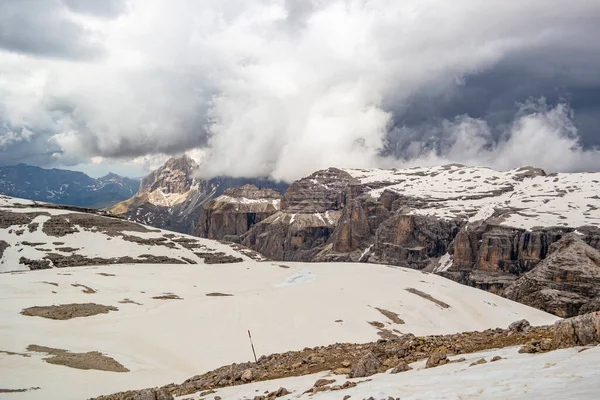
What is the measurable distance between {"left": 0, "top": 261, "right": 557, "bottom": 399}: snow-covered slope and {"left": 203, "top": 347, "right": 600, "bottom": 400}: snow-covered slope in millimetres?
17244

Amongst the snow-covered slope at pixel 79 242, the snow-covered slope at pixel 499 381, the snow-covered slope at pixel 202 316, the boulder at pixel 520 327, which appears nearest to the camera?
the snow-covered slope at pixel 499 381

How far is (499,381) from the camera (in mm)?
11250

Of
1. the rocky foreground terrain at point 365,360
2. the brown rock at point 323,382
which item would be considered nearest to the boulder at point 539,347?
the rocky foreground terrain at point 365,360

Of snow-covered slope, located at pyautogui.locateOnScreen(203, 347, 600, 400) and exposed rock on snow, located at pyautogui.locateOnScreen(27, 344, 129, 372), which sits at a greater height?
snow-covered slope, located at pyautogui.locateOnScreen(203, 347, 600, 400)

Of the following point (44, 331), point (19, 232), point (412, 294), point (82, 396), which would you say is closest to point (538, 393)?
point (82, 396)

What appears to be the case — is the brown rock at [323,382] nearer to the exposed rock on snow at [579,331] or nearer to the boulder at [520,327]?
the exposed rock on snow at [579,331]

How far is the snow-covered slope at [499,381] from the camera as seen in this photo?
9.80 m

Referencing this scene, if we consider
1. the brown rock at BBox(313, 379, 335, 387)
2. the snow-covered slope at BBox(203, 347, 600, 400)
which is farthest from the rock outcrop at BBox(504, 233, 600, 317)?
the brown rock at BBox(313, 379, 335, 387)

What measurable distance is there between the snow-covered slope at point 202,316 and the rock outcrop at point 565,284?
4959cm

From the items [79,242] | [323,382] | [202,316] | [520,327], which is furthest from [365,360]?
[79,242]

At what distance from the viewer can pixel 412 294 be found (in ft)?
227

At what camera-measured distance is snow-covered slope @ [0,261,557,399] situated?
28.4 meters

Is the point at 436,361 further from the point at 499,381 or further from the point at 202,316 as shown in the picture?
the point at 202,316

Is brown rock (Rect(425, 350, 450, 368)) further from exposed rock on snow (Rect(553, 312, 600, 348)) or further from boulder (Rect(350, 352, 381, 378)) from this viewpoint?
exposed rock on snow (Rect(553, 312, 600, 348))
